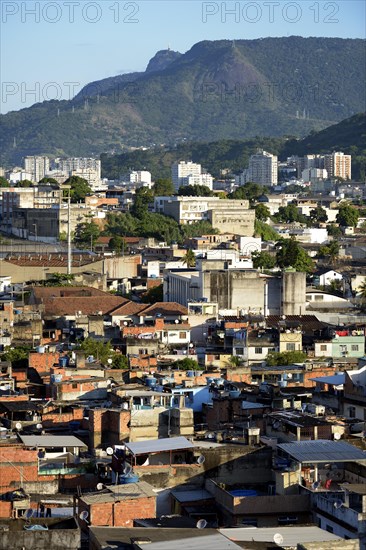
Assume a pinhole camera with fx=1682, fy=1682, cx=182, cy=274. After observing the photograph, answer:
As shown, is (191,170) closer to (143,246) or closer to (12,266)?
(143,246)

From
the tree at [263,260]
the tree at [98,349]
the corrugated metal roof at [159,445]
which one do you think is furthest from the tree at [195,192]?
the corrugated metal roof at [159,445]

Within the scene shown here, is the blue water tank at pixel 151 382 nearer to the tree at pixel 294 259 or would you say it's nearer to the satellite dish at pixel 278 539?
the satellite dish at pixel 278 539

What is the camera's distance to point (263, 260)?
4728 centimetres

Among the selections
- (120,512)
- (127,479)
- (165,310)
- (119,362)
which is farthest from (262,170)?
(120,512)

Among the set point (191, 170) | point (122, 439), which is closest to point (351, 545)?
point (122, 439)

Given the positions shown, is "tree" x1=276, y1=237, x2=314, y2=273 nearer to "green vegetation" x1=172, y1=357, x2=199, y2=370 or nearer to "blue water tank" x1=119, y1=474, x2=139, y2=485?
"green vegetation" x1=172, y1=357, x2=199, y2=370

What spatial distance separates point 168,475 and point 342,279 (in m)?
29.2

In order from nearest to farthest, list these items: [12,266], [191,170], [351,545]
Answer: [351,545]
[12,266]
[191,170]

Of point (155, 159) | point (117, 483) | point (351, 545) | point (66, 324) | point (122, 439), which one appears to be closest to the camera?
point (351, 545)

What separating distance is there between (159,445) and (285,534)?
3.56 m

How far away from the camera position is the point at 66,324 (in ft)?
103

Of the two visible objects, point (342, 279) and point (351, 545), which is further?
point (342, 279)

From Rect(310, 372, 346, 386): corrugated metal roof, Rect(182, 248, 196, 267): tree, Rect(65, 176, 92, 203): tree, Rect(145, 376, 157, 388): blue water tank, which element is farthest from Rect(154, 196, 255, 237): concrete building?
Rect(145, 376, 157, 388): blue water tank

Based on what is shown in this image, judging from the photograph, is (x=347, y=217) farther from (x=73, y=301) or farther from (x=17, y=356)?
(x=17, y=356)
